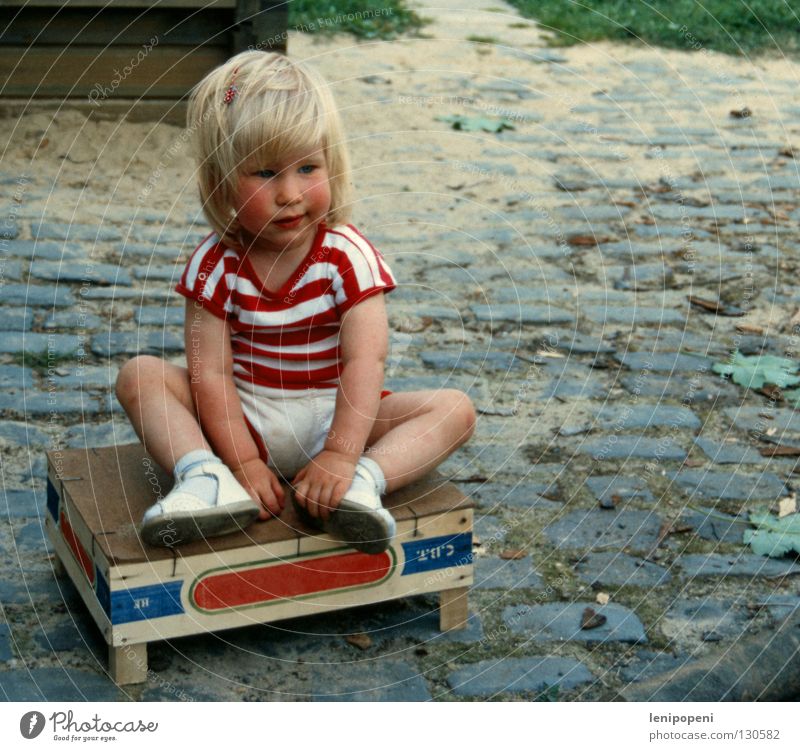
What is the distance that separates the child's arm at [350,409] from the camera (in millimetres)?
1997

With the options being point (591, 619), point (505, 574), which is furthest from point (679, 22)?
point (591, 619)

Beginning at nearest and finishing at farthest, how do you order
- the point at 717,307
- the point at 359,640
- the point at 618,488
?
the point at 359,640, the point at 618,488, the point at 717,307

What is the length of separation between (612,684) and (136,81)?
3463 mm

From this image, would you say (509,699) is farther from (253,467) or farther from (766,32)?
(766,32)

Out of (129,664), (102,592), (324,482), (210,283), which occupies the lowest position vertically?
(129,664)

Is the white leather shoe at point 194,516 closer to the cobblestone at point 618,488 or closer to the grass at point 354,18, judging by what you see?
the cobblestone at point 618,488

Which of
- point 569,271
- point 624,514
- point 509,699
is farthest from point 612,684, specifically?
point 569,271

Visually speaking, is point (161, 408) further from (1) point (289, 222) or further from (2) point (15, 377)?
(2) point (15, 377)

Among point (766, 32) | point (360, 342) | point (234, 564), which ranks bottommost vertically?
point (766, 32)

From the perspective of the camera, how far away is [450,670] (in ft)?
6.68

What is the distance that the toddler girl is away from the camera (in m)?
2.03

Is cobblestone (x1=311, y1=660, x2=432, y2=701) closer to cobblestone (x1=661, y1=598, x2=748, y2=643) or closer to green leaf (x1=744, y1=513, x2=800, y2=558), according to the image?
cobblestone (x1=661, y1=598, x2=748, y2=643)

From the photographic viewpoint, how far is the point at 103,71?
4770 millimetres

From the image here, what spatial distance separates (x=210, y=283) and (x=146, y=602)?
56 centimetres
